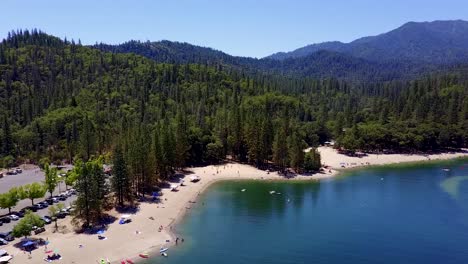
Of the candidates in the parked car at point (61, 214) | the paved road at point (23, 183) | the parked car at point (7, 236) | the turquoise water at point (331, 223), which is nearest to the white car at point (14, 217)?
the paved road at point (23, 183)

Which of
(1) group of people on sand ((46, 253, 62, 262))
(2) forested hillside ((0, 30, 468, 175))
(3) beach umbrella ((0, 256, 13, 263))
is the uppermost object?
(2) forested hillside ((0, 30, 468, 175))

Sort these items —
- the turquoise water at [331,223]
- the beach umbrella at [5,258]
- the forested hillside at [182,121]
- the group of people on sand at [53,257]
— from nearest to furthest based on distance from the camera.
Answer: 1. the beach umbrella at [5,258]
2. the group of people on sand at [53,257]
3. the turquoise water at [331,223]
4. the forested hillside at [182,121]

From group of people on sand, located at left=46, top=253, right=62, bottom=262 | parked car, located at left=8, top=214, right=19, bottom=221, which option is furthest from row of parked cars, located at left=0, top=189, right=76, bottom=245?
group of people on sand, located at left=46, top=253, right=62, bottom=262

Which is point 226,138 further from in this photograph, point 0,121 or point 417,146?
point 0,121

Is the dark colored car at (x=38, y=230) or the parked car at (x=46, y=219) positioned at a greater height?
the parked car at (x=46, y=219)

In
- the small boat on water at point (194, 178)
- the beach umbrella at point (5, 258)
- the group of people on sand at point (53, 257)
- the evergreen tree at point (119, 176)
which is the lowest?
the group of people on sand at point (53, 257)

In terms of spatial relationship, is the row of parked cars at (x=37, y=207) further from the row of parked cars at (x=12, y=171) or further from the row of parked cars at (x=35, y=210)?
the row of parked cars at (x=12, y=171)

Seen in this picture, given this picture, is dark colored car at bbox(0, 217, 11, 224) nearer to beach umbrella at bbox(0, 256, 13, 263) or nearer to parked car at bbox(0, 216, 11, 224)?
parked car at bbox(0, 216, 11, 224)
